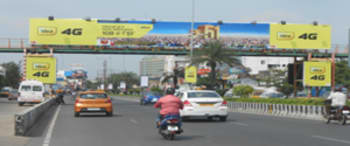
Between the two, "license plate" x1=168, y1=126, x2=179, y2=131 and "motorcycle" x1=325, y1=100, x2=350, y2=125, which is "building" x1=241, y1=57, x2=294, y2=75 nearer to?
"motorcycle" x1=325, y1=100, x2=350, y2=125

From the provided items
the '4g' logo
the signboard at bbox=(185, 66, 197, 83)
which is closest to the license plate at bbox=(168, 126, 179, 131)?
the signboard at bbox=(185, 66, 197, 83)

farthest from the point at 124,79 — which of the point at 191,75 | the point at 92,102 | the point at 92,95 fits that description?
the point at 92,102

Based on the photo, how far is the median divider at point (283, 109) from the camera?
29297mm

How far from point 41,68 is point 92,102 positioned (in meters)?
22.8

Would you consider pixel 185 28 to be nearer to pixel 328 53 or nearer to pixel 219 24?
pixel 219 24

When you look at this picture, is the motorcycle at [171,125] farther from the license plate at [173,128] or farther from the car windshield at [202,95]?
the car windshield at [202,95]

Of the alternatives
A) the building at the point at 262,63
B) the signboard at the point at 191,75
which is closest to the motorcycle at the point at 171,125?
the signboard at the point at 191,75

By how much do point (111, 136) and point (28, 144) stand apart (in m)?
2.75

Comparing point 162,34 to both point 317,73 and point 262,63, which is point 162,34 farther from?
point 262,63

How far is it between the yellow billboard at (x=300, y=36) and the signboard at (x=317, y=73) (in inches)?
373

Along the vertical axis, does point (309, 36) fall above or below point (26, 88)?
above

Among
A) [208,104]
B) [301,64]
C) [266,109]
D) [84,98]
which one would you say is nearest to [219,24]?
[301,64]

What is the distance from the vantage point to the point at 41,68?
162 feet

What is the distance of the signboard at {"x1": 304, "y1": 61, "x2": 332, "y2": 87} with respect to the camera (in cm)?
4562
